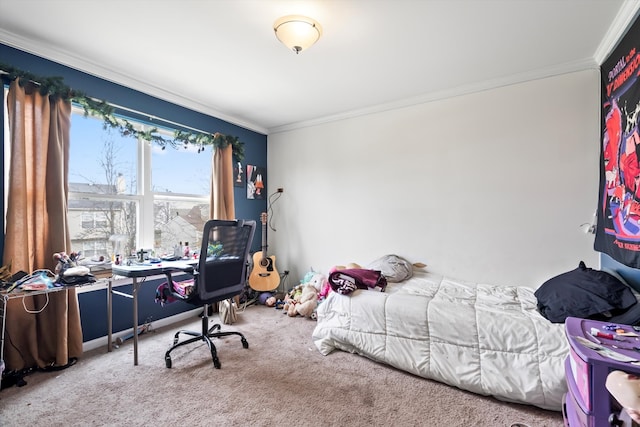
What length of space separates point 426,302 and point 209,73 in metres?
2.77

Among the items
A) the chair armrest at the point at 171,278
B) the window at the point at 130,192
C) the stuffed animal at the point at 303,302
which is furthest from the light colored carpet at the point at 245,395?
the window at the point at 130,192

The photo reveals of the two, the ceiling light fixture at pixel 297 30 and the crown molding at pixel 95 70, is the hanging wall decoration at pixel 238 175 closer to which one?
the crown molding at pixel 95 70

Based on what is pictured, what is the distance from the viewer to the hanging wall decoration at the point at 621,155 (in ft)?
5.72

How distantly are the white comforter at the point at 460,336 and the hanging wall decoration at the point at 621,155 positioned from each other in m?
0.67

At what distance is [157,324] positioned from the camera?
118 inches

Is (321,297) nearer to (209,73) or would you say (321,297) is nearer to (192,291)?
(192,291)

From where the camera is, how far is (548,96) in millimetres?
2604

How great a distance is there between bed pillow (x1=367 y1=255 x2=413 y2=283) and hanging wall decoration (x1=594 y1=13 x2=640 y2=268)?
1.52 m

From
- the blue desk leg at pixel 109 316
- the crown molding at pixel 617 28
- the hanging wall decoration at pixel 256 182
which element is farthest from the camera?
the hanging wall decoration at pixel 256 182

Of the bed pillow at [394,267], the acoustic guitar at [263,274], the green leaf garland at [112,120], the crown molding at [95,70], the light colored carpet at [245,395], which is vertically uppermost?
the crown molding at [95,70]

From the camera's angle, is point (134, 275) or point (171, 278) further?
point (171, 278)

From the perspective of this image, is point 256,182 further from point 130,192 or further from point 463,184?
point 463,184

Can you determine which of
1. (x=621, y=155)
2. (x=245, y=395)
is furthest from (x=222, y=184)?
(x=621, y=155)

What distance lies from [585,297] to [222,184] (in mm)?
3509
